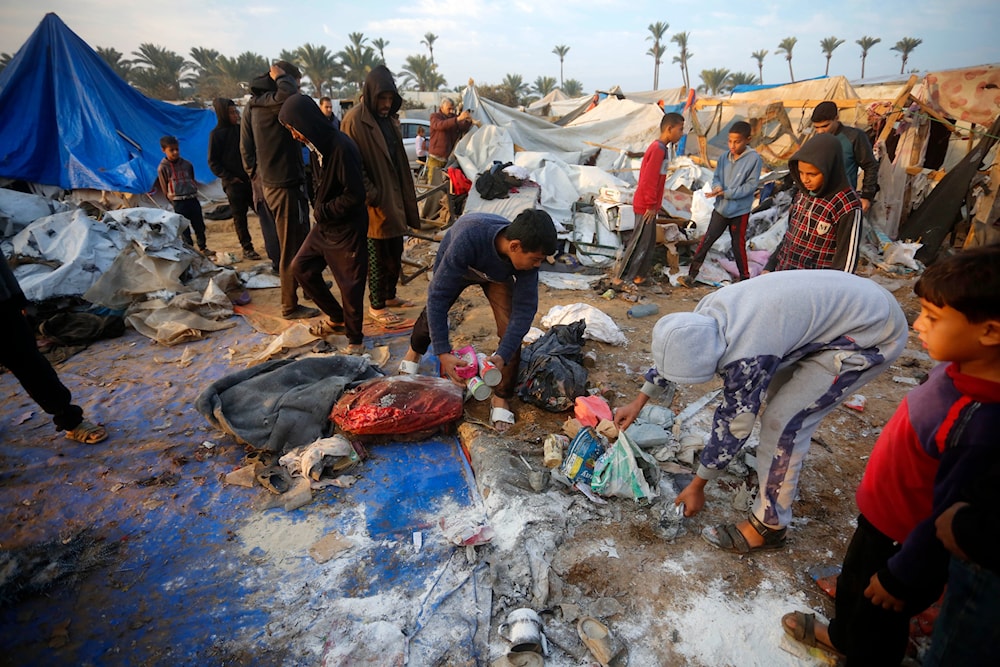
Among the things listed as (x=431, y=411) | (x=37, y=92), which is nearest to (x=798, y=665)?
(x=431, y=411)

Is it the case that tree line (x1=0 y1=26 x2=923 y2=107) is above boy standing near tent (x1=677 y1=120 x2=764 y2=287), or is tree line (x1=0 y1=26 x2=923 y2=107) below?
above

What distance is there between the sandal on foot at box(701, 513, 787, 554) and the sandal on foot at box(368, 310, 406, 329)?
315cm

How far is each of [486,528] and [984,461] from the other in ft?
5.60

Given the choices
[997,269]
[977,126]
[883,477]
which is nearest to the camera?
[997,269]

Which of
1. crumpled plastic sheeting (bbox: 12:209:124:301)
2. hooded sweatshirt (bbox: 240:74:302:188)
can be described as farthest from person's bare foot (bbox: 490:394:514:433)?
crumpled plastic sheeting (bbox: 12:209:124:301)

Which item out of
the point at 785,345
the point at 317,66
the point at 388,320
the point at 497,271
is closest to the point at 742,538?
the point at 785,345

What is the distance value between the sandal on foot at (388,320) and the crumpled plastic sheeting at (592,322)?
1.40m

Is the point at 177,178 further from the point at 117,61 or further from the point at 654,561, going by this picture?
the point at 117,61

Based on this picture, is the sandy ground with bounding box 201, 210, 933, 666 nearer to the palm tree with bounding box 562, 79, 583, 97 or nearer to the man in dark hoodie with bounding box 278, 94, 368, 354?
the man in dark hoodie with bounding box 278, 94, 368, 354

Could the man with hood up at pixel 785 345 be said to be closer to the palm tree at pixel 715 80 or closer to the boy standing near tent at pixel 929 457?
the boy standing near tent at pixel 929 457

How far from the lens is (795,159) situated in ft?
9.80

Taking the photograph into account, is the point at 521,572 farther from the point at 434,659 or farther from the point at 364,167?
the point at 364,167

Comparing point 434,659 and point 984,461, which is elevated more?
point 984,461

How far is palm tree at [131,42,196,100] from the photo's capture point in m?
27.0
